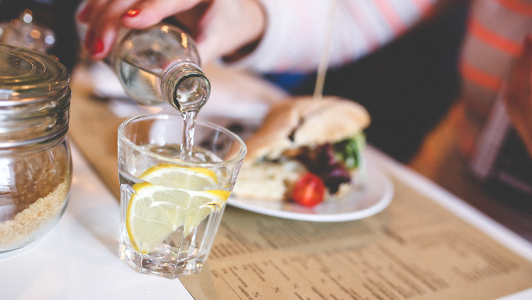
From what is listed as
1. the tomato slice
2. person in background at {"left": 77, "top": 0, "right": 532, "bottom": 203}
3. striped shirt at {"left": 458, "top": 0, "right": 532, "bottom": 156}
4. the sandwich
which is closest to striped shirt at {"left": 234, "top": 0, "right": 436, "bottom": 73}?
person in background at {"left": 77, "top": 0, "right": 532, "bottom": 203}

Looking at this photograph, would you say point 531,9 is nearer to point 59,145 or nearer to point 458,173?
point 458,173

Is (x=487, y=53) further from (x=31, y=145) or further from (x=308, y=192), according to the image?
(x=31, y=145)

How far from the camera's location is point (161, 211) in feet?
1.49

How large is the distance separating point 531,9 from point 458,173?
0.53 metres

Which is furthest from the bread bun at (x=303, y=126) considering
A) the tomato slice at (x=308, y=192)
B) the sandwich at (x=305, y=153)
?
the tomato slice at (x=308, y=192)

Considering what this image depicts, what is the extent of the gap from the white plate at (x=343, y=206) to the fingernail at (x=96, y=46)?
1.00 ft

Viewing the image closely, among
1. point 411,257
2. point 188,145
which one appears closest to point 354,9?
point 411,257

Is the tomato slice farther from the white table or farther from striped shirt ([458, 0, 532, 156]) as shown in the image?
striped shirt ([458, 0, 532, 156])

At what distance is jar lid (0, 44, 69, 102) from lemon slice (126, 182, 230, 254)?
0.14 metres

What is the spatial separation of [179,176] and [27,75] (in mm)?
181

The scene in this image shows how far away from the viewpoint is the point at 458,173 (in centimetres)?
114

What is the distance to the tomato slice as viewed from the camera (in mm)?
747

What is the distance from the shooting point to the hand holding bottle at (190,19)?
0.54 metres

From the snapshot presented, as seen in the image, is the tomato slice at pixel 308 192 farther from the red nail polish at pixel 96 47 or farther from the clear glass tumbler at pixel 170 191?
the red nail polish at pixel 96 47
